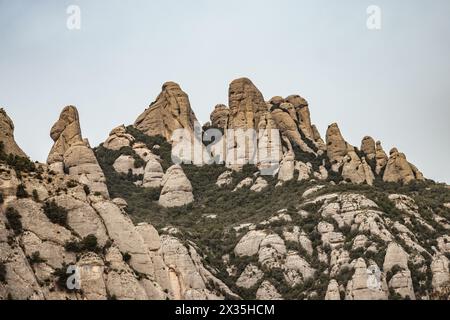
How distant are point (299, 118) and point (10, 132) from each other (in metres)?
80.0

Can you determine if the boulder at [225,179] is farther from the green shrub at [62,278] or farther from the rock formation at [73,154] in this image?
the green shrub at [62,278]

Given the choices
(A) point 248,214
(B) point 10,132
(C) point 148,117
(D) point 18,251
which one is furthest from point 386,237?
(C) point 148,117

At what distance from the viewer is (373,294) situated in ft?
350

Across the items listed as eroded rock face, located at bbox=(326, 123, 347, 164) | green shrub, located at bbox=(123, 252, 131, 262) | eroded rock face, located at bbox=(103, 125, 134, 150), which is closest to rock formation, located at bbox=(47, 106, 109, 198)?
eroded rock face, located at bbox=(103, 125, 134, 150)

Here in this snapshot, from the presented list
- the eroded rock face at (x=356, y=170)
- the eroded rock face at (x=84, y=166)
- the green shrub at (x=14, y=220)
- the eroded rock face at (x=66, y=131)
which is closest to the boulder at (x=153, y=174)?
the eroded rock face at (x=84, y=166)

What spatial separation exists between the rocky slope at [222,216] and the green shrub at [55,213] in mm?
101

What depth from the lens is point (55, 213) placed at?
3430 inches

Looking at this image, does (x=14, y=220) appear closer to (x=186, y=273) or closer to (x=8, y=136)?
(x=8, y=136)

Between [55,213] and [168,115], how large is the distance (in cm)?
8582

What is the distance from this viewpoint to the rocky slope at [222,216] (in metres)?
84.5

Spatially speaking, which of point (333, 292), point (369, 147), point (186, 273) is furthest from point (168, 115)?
point (333, 292)

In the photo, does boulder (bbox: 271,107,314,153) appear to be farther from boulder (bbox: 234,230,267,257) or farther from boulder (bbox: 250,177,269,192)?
boulder (bbox: 234,230,267,257)
